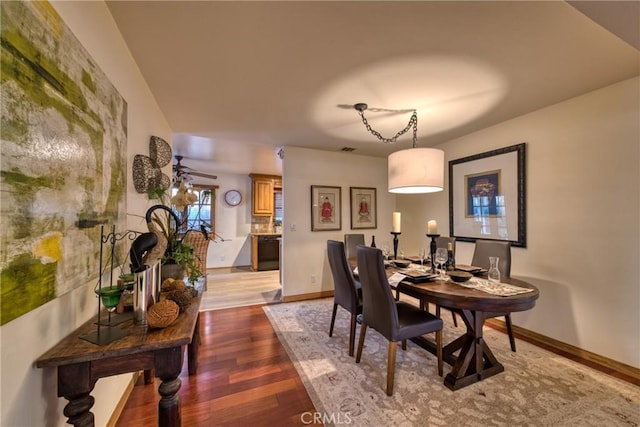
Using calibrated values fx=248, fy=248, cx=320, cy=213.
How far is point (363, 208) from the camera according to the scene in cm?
425

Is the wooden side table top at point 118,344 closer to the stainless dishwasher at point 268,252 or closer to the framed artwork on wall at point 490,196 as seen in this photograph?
the framed artwork on wall at point 490,196

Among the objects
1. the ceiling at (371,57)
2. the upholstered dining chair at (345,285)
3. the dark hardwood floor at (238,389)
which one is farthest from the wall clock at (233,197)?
the upholstered dining chair at (345,285)

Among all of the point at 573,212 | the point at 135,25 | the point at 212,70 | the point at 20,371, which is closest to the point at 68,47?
the point at 135,25

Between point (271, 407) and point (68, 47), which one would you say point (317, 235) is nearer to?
point (271, 407)

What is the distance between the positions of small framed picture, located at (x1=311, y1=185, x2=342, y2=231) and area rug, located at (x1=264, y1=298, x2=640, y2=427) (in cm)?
188

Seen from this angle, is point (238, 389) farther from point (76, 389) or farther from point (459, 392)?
point (459, 392)

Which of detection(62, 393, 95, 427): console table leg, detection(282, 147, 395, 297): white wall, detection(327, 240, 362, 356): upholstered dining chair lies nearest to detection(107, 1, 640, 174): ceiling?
detection(282, 147, 395, 297): white wall

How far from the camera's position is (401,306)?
6.97ft

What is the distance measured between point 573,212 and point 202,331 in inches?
151

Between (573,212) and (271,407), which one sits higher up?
(573,212)

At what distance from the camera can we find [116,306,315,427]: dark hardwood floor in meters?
1.53

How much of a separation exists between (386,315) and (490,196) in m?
2.15

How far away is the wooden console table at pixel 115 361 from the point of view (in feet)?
2.93

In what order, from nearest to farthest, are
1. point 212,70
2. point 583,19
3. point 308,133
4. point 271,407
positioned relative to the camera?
point 583,19
point 271,407
point 212,70
point 308,133
